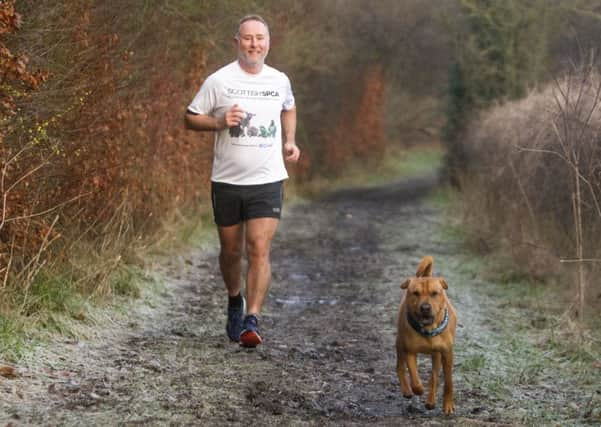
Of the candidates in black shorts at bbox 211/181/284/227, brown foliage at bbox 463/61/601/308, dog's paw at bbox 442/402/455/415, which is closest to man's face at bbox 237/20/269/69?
black shorts at bbox 211/181/284/227

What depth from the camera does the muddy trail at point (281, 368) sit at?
18.7ft

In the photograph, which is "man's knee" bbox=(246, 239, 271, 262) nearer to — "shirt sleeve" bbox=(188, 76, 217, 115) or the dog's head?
"shirt sleeve" bbox=(188, 76, 217, 115)

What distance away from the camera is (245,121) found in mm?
7070

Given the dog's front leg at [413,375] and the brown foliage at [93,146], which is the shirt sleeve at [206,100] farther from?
the dog's front leg at [413,375]

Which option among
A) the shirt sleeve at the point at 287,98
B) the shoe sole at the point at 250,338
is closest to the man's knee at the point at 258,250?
the shoe sole at the point at 250,338

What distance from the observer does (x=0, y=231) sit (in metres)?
7.54

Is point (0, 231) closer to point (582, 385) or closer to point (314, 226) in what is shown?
point (582, 385)

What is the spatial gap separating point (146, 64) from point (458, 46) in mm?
14916

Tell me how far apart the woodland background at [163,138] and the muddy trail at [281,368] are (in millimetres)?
637

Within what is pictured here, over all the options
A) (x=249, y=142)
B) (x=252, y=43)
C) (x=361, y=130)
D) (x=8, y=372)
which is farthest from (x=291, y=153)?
(x=361, y=130)

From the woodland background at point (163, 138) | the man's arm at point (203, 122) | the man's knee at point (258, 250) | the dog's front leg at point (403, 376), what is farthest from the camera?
the woodland background at point (163, 138)

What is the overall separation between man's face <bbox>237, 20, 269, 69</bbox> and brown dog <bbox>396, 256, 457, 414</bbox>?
6.66 feet

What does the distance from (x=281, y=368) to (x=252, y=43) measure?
85.4 inches

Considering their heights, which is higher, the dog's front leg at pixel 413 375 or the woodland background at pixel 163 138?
the woodland background at pixel 163 138
